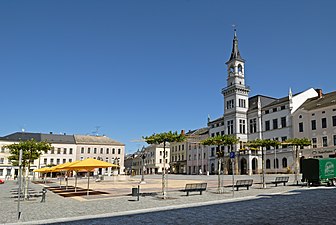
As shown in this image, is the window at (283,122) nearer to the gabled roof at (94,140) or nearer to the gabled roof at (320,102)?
the gabled roof at (320,102)

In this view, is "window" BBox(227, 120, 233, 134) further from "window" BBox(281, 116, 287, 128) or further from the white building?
"window" BBox(281, 116, 287, 128)

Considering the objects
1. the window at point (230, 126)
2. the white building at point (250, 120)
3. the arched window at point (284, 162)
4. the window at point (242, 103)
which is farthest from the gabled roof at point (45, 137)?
the arched window at point (284, 162)

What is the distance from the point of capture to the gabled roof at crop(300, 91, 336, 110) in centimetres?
5032

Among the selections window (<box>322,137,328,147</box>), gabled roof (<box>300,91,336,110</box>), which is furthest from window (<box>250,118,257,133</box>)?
window (<box>322,137,328,147</box>)

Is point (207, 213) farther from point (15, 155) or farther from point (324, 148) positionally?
point (324, 148)

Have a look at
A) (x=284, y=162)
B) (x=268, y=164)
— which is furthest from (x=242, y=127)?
(x=284, y=162)

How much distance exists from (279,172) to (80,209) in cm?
4812

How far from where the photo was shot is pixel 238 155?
215ft

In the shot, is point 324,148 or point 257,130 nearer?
point 324,148

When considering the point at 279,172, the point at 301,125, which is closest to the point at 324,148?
the point at 301,125

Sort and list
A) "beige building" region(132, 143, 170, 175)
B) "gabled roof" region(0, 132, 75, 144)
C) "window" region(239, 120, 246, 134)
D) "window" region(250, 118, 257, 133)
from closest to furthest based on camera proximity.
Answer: "window" region(250, 118, 257, 133)
"window" region(239, 120, 246, 134)
"gabled roof" region(0, 132, 75, 144)
"beige building" region(132, 143, 170, 175)

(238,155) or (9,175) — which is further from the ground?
(238,155)

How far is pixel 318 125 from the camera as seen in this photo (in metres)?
51.0

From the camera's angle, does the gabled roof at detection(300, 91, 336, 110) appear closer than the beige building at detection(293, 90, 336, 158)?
No
